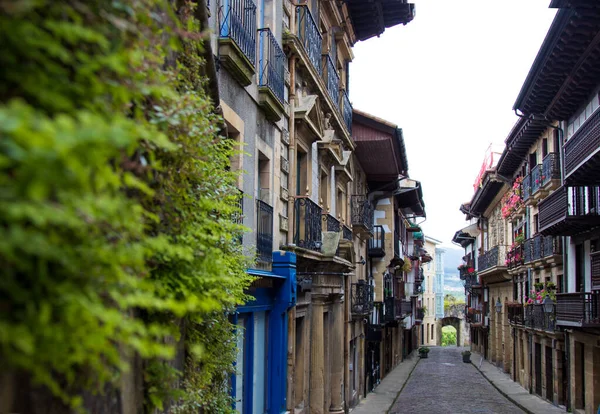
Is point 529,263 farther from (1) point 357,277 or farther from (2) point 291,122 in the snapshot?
(2) point 291,122

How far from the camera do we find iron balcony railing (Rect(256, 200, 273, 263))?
1171 cm

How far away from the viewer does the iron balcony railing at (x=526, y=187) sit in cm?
3012

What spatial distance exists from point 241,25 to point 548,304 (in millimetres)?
18977

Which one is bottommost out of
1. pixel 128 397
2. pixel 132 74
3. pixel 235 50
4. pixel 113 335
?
pixel 128 397

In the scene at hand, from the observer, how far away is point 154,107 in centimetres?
383

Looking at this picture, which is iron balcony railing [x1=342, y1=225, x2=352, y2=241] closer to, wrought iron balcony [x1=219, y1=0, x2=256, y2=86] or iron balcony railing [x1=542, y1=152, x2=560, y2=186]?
iron balcony railing [x1=542, y1=152, x2=560, y2=186]

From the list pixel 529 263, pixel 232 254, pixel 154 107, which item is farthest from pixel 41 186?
pixel 529 263

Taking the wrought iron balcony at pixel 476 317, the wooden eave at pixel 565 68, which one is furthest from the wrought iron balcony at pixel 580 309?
the wrought iron balcony at pixel 476 317

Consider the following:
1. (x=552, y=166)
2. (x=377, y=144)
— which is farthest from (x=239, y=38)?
(x=552, y=166)

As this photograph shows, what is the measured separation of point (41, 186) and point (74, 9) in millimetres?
883

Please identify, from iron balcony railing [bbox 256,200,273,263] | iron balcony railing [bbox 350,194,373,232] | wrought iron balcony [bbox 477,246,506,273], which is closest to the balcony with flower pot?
wrought iron balcony [bbox 477,246,506,273]

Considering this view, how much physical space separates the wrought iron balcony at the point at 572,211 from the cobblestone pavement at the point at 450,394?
21.2 feet

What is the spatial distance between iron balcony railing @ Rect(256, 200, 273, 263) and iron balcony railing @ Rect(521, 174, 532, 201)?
775 inches

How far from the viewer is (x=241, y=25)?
10516mm
